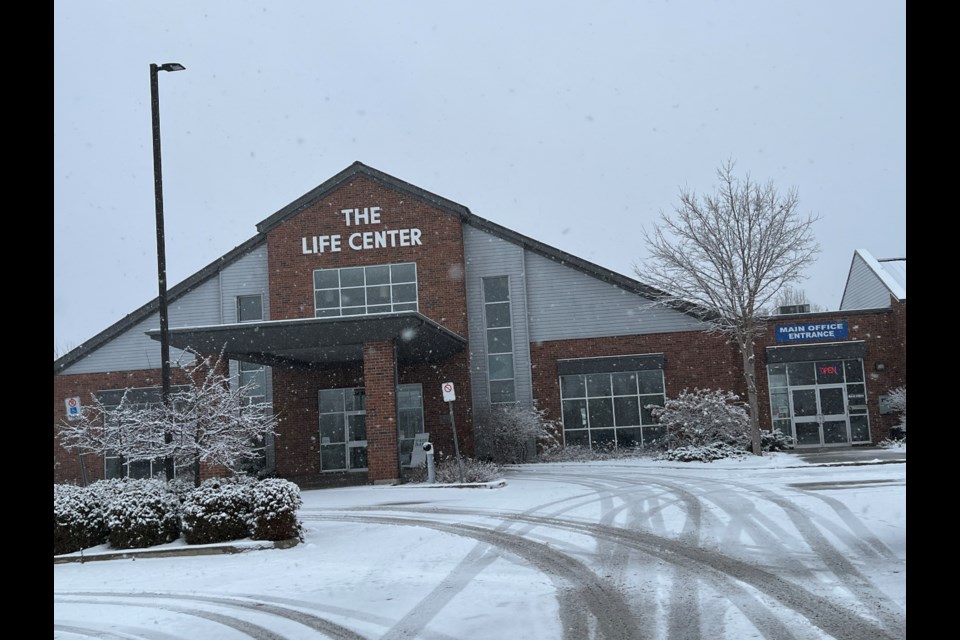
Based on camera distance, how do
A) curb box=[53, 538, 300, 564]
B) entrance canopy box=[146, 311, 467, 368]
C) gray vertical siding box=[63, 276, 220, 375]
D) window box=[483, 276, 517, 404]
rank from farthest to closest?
gray vertical siding box=[63, 276, 220, 375] < window box=[483, 276, 517, 404] < entrance canopy box=[146, 311, 467, 368] < curb box=[53, 538, 300, 564]

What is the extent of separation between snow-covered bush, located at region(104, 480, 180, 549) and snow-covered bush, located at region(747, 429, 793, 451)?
62.3ft

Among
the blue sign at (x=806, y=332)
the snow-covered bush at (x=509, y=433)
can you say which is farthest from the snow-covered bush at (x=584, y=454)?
the blue sign at (x=806, y=332)

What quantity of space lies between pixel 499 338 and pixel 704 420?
7.95 meters

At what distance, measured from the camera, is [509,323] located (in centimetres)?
3075

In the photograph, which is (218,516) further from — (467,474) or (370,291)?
(370,291)

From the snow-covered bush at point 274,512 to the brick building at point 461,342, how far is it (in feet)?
48.7

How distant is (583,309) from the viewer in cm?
3023

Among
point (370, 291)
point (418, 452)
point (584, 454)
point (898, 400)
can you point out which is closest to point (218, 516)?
point (418, 452)

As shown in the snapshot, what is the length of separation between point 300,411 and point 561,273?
1062 centimetres

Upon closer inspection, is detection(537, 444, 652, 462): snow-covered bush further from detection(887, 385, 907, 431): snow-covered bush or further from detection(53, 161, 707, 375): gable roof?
detection(887, 385, 907, 431): snow-covered bush

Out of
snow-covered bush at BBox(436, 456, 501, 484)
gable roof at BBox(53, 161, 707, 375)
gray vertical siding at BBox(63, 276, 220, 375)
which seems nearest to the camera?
snow-covered bush at BBox(436, 456, 501, 484)

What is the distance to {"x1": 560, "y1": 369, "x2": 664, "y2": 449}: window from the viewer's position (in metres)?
29.4

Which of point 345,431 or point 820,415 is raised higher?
point 345,431

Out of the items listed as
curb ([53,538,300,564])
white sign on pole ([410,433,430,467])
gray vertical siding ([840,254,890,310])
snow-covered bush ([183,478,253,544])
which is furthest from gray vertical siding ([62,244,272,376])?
gray vertical siding ([840,254,890,310])
